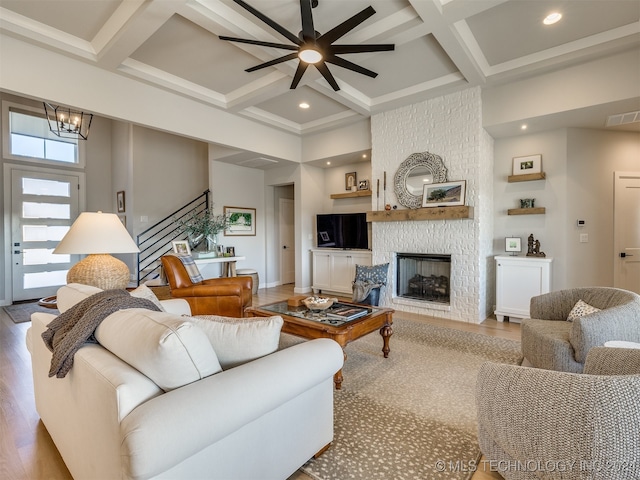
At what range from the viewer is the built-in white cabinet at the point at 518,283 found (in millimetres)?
3932

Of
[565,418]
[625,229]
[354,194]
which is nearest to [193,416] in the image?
[565,418]

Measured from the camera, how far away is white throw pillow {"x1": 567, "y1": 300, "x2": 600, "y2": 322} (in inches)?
91.7

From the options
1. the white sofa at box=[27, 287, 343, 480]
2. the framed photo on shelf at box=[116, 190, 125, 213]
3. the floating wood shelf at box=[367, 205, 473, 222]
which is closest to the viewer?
the white sofa at box=[27, 287, 343, 480]

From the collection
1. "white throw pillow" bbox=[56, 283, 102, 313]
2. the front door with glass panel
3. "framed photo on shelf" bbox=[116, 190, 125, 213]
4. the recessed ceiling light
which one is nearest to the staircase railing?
"framed photo on shelf" bbox=[116, 190, 125, 213]

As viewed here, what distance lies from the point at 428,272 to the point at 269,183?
394 centimetres

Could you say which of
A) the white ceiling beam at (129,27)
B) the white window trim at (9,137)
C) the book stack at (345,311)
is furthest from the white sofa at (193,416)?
the white window trim at (9,137)

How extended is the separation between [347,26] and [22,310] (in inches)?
243

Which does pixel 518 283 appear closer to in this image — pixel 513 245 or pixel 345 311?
pixel 513 245

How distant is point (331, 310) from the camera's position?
9.54 feet

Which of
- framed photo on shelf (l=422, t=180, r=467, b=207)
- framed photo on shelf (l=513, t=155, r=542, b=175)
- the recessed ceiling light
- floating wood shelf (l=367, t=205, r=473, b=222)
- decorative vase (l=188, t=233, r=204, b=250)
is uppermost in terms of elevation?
the recessed ceiling light

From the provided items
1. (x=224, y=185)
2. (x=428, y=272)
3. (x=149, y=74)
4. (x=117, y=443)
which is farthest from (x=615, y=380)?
(x=224, y=185)

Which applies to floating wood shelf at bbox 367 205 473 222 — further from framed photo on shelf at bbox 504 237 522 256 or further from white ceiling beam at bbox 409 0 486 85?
white ceiling beam at bbox 409 0 486 85

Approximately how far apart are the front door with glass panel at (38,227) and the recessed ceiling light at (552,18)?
7.86 m

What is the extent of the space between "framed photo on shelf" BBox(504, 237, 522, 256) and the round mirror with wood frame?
4.10 ft
